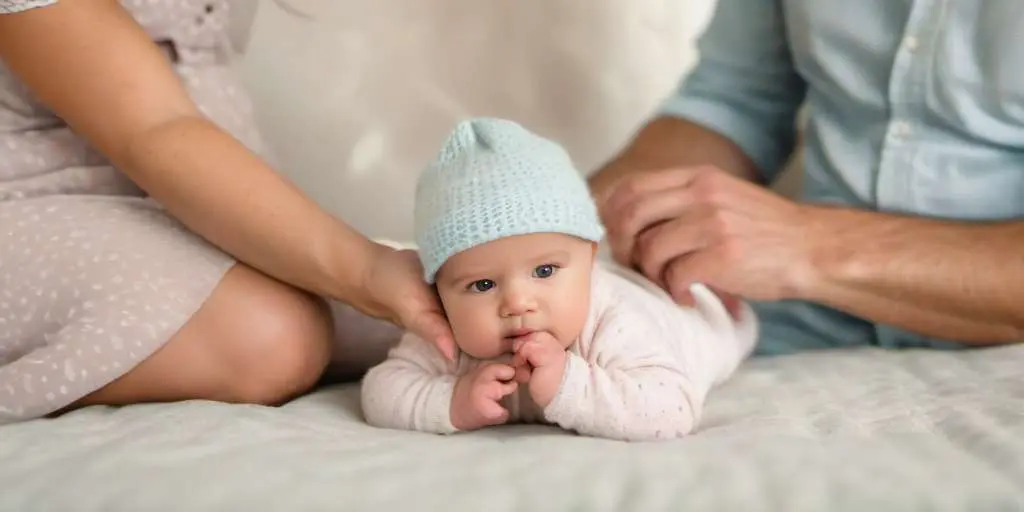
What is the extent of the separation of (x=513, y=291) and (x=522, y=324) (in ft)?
0.08

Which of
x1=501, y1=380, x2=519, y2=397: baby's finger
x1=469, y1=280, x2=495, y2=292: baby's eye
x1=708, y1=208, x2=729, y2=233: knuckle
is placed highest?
x1=469, y1=280, x2=495, y2=292: baby's eye

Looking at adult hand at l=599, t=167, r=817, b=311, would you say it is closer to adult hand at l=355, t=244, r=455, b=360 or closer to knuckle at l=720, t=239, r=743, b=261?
knuckle at l=720, t=239, r=743, b=261

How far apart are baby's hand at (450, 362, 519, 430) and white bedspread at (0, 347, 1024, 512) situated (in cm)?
1

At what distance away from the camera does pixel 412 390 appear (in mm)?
664

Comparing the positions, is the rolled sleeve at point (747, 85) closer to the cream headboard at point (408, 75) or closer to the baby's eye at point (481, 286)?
the cream headboard at point (408, 75)

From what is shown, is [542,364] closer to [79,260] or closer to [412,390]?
[412,390]

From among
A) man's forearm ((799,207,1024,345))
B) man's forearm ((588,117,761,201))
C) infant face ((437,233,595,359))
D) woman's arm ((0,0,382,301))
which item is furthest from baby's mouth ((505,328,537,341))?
man's forearm ((588,117,761,201))

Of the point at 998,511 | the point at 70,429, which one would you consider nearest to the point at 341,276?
the point at 70,429

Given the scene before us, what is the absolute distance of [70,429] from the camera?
591mm

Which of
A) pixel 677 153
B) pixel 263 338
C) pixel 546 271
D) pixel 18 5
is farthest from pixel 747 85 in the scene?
pixel 18 5

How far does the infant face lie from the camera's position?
0.65 metres

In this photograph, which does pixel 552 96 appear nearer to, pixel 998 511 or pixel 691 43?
pixel 691 43

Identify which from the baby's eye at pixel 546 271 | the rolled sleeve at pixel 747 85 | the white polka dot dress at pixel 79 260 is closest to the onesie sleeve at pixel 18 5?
the white polka dot dress at pixel 79 260

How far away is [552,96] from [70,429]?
0.77 metres
